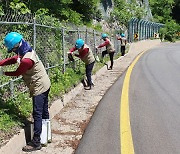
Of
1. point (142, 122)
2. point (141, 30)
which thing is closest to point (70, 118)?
point (142, 122)

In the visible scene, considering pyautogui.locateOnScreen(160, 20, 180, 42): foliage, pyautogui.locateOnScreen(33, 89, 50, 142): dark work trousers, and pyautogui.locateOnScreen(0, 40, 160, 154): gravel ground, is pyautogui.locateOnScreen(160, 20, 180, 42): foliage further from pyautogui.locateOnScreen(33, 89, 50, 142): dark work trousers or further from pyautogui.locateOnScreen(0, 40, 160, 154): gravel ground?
pyautogui.locateOnScreen(33, 89, 50, 142): dark work trousers

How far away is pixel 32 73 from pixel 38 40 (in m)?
3.43

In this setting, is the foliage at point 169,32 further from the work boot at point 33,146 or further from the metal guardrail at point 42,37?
the work boot at point 33,146

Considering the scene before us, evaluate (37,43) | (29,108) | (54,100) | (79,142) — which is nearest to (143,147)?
(79,142)

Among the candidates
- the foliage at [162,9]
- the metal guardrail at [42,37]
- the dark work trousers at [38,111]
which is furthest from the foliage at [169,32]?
the dark work trousers at [38,111]

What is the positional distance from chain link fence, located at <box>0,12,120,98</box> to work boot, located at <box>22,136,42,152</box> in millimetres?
1378

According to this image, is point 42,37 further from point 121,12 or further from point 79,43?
point 121,12

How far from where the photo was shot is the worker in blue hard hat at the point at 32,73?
4.78 meters

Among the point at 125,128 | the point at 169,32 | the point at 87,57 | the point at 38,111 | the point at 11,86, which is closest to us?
the point at 38,111

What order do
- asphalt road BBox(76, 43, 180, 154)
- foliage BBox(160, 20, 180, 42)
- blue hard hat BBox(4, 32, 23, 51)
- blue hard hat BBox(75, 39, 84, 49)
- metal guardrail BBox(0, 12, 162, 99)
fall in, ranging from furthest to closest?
foliage BBox(160, 20, 180, 42) → blue hard hat BBox(75, 39, 84, 49) → metal guardrail BBox(0, 12, 162, 99) → asphalt road BBox(76, 43, 180, 154) → blue hard hat BBox(4, 32, 23, 51)

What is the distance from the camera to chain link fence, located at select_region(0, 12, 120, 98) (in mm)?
6496

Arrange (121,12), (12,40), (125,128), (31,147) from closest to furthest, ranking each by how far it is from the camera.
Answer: (12,40)
(31,147)
(125,128)
(121,12)

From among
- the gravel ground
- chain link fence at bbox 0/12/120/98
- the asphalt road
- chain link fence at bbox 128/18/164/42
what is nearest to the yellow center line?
the asphalt road

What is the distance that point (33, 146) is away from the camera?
5062 millimetres
